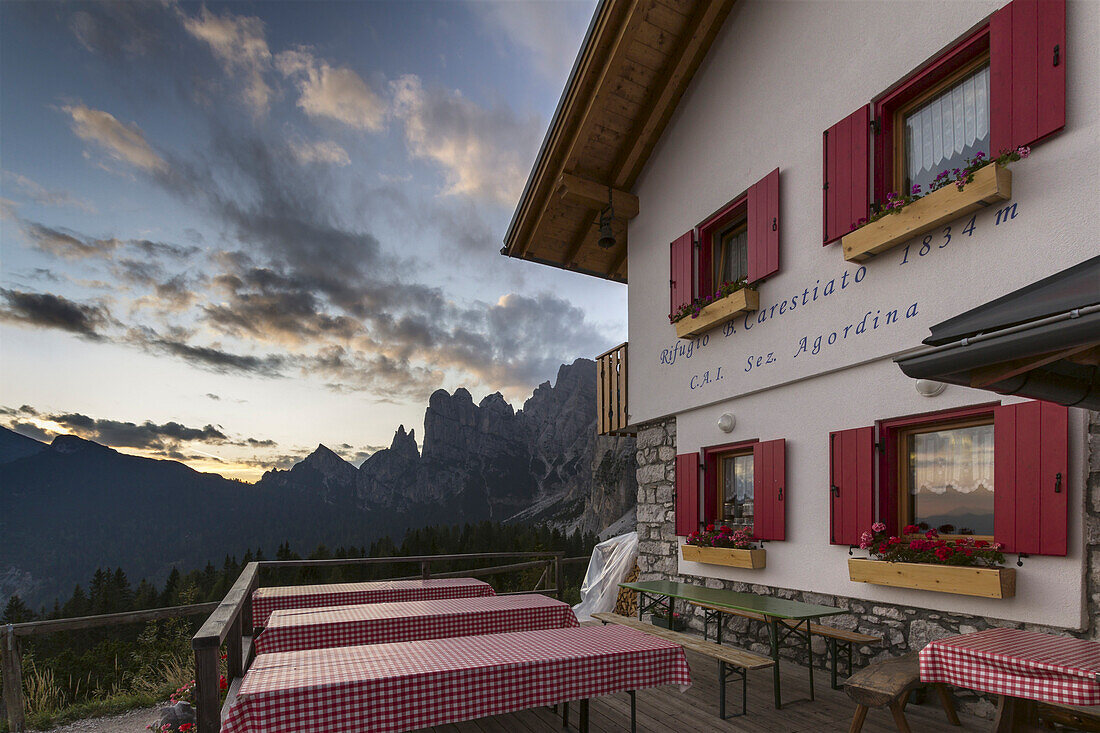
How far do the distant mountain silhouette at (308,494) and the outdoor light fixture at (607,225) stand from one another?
63.2 feet

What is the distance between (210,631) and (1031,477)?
405cm

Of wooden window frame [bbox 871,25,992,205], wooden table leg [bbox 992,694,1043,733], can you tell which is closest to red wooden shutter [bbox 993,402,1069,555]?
wooden table leg [bbox 992,694,1043,733]

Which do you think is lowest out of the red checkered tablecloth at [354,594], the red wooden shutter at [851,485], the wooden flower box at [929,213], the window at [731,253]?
the red checkered tablecloth at [354,594]

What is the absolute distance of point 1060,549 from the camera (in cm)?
315

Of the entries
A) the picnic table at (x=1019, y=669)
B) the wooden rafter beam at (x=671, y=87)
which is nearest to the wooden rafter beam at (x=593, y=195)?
the wooden rafter beam at (x=671, y=87)

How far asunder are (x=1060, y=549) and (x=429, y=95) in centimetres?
1167

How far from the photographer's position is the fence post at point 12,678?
5.15 m

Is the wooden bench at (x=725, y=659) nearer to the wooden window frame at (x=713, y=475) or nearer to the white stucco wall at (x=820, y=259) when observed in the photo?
the white stucco wall at (x=820, y=259)

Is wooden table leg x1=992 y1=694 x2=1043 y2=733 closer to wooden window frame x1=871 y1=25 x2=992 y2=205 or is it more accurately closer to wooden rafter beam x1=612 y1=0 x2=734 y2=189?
wooden window frame x1=871 y1=25 x2=992 y2=205

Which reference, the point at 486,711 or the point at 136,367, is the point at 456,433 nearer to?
the point at 136,367

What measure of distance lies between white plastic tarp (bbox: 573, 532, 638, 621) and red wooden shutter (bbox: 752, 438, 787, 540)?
2644mm

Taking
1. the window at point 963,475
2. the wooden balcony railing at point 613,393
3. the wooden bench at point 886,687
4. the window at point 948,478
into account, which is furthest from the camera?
the wooden balcony railing at point 613,393

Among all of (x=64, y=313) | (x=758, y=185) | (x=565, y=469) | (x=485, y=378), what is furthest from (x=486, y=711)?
(x=565, y=469)

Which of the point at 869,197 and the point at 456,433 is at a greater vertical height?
the point at 869,197
